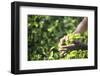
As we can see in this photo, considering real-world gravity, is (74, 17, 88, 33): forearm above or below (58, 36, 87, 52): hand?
above

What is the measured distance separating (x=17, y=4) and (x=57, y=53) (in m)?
0.30

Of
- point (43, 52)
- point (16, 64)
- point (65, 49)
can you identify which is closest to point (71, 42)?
point (65, 49)

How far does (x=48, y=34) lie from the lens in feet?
3.92

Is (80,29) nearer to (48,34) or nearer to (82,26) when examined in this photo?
(82,26)

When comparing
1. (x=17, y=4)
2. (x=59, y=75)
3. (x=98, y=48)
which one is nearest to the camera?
(x=17, y=4)

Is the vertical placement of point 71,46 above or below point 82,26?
below

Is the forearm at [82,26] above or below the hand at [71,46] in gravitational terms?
above

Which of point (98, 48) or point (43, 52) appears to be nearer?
point (43, 52)

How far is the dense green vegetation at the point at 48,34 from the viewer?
1163 mm

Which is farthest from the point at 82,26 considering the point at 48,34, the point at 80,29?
the point at 48,34

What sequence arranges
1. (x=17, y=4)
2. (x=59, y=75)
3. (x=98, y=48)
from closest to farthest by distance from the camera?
1. (x=17, y=4)
2. (x=59, y=75)
3. (x=98, y=48)

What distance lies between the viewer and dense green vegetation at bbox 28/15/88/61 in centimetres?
116

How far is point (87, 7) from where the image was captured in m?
1.27
